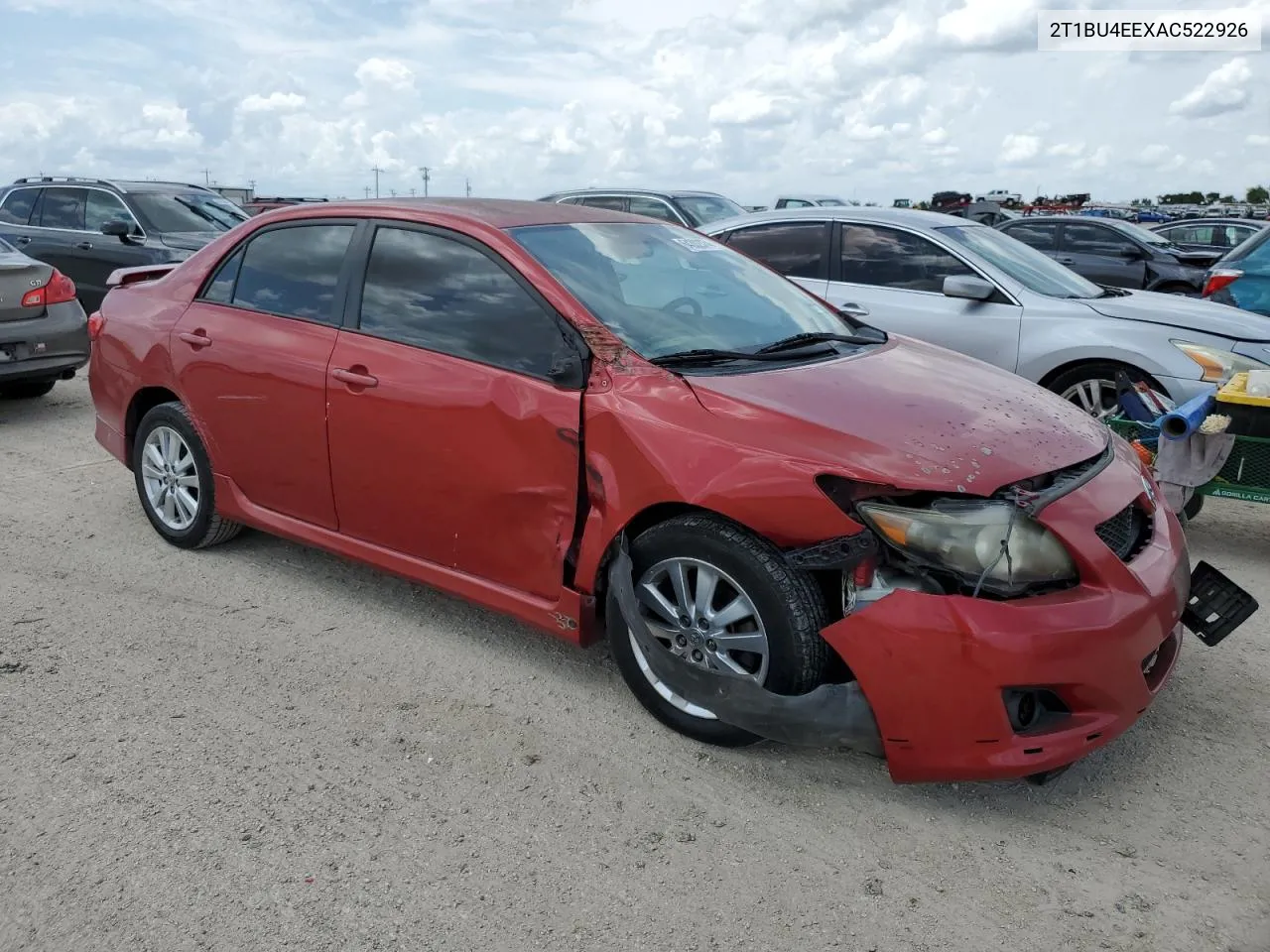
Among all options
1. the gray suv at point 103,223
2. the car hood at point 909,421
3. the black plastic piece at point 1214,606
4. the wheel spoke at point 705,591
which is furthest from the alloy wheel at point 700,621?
the gray suv at point 103,223

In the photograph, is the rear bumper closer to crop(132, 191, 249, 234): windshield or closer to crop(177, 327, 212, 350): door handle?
crop(177, 327, 212, 350): door handle

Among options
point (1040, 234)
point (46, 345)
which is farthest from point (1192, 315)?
point (1040, 234)

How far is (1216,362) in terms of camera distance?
5.75 m

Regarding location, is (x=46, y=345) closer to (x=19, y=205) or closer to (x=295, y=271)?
(x=295, y=271)

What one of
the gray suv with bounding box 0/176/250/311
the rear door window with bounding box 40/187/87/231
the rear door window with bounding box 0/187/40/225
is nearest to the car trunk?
the gray suv with bounding box 0/176/250/311

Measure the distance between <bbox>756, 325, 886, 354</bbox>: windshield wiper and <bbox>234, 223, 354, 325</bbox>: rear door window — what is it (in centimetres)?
168

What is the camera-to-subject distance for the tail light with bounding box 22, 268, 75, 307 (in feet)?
25.2

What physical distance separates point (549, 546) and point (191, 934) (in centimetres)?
149

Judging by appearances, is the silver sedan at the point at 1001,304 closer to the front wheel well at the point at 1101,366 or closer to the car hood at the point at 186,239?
the front wheel well at the point at 1101,366

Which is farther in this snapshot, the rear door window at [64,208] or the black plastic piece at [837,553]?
the rear door window at [64,208]

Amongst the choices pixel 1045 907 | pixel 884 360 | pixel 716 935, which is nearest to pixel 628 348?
pixel 884 360

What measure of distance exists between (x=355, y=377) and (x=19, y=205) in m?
11.0

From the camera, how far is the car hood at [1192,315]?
19.6 ft

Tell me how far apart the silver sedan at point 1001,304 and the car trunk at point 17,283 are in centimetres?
498
